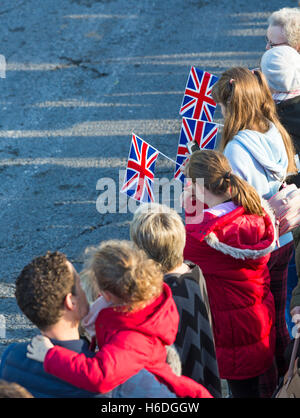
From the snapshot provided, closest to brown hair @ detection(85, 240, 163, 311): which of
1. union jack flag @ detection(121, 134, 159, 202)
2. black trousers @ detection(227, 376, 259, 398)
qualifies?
black trousers @ detection(227, 376, 259, 398)

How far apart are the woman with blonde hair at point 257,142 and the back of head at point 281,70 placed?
33 centimetres

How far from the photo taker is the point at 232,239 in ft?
9.27

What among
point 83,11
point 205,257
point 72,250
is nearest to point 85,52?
point 83,11

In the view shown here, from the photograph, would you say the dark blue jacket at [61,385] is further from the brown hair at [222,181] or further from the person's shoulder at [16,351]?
the brown hair at [222,181]

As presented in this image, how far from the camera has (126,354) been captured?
7.16 ft

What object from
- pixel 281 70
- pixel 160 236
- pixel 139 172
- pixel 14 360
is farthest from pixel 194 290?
pixel 281 70

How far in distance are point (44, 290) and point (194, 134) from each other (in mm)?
2144

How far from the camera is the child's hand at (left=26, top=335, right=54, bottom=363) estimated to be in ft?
7.18

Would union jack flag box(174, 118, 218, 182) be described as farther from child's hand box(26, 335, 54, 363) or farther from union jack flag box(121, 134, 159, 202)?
child's hand box(26, 335, 54, 363)

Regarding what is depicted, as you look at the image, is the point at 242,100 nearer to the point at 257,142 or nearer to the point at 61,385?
the point at 257,142

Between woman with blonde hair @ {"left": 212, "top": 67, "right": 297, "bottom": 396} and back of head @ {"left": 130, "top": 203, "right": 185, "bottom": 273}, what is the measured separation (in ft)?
2.85

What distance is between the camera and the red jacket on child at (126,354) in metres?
2.14
